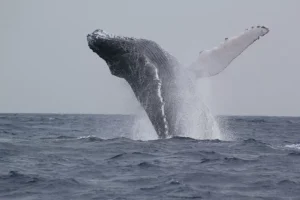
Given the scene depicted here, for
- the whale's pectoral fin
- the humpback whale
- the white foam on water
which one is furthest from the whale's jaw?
the white foam on water

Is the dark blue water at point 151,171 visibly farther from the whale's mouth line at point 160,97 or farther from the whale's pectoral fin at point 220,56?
the whale's pectoral fin at point 220,56

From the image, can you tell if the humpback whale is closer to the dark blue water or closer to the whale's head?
the whale's head

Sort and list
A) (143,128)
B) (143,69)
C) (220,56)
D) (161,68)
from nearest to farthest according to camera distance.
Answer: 1. (143,69)
2. (161,68)
3. (220,56)
4. (143,128)

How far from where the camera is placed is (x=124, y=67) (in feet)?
35.9

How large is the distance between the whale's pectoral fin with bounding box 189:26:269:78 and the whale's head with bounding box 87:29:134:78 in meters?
1.62

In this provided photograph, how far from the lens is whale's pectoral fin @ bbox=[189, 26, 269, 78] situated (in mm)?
11391

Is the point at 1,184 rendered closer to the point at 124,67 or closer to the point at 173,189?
the point at 173,189

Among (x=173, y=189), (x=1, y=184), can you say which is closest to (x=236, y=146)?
(x=173, y=189)

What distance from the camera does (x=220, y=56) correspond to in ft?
37.8

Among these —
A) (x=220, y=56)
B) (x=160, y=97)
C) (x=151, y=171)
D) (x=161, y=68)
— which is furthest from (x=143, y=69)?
(x=151, y=171)

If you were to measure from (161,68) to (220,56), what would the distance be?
1377 mm

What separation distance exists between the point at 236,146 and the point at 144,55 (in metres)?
2.93

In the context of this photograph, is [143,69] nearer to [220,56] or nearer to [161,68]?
[161,68]

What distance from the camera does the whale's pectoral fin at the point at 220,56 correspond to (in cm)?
1139
